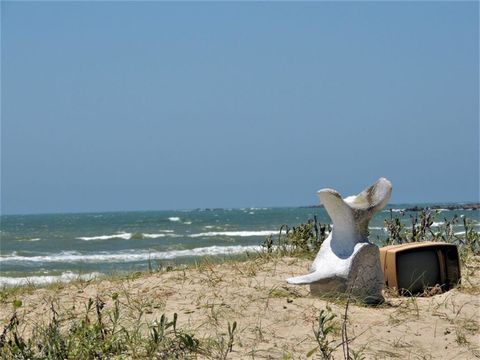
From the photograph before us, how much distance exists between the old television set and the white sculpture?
0.50 meters

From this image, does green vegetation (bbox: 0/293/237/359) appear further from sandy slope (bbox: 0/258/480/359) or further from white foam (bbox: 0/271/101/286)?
white foam (bbox: 0/271/101/286)

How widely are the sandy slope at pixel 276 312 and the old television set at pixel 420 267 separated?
19cm

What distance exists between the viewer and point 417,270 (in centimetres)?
662

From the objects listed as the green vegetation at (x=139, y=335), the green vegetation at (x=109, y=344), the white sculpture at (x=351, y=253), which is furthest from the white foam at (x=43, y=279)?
the green vegetation at (x=109, y=344)

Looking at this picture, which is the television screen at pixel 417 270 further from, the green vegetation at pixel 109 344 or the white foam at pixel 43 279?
the white foam at pixel 43 279

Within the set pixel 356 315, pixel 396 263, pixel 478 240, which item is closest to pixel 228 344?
pixel 356 315

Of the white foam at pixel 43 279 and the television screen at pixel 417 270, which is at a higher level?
the television screen at pixel 417 270

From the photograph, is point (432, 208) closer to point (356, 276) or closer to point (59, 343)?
point (356, 276)

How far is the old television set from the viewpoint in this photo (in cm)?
650

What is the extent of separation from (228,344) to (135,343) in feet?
1.82

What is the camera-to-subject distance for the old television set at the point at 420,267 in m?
6.50

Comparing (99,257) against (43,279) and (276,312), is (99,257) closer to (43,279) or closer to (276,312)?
(43,279)

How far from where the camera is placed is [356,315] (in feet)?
17.6

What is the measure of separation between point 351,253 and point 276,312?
3.41 feet
